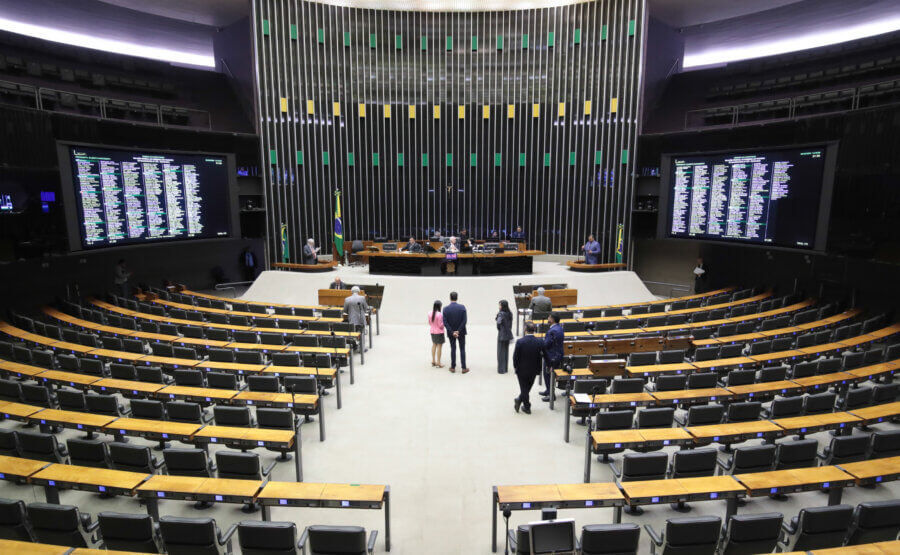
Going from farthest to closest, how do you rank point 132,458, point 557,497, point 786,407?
point 786,407
point 132,458
point 557,497

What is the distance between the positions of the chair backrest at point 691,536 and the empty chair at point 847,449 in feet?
7.98

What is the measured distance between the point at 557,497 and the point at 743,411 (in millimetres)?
3147

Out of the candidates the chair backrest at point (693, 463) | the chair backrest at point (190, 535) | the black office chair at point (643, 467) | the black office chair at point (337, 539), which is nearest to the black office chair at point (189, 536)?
the chair backrest at point (190, 535)

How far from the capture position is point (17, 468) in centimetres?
449

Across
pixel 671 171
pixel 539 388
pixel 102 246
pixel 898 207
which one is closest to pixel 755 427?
pixel 539 388

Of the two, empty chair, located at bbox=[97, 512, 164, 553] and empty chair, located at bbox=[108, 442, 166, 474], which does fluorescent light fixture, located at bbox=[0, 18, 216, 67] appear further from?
empty chair, located at bbox=[97, 512, 164, 553]

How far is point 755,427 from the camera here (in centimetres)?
530

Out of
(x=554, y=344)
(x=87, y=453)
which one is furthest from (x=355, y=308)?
(x=87, y=453)

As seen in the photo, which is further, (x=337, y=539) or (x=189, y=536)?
(x=189, y=536)

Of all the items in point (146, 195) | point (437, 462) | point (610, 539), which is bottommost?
point (437, 462)

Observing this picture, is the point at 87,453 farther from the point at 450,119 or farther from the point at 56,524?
the point at 450,119

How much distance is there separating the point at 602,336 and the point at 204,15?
17.0 m

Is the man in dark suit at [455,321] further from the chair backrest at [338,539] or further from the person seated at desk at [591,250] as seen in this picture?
the person seated at desk at [591,250]

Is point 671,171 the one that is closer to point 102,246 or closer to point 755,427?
point 755,427
